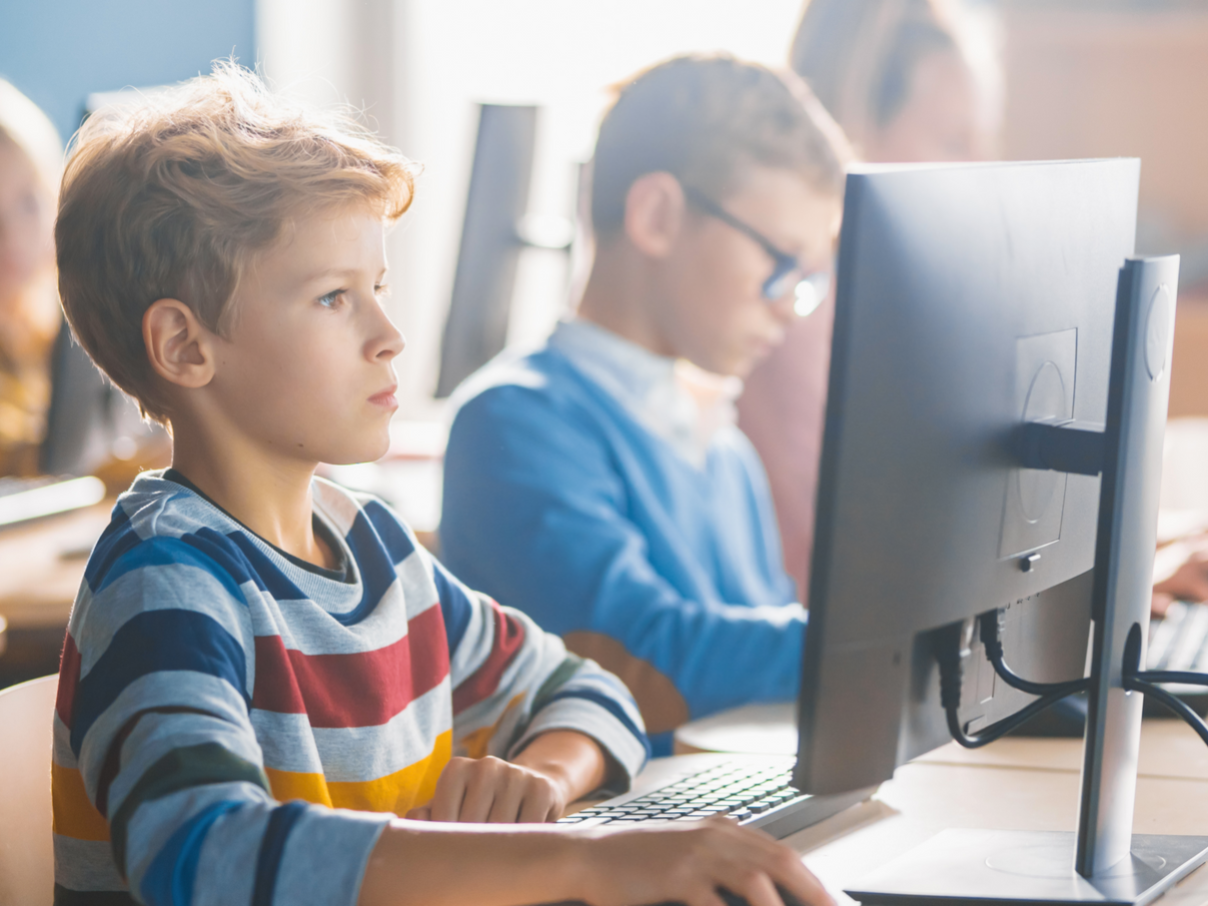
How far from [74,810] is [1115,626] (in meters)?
0.61

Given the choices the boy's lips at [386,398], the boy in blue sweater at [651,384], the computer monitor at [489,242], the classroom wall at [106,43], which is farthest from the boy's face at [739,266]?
the classroom wall at [106,43]

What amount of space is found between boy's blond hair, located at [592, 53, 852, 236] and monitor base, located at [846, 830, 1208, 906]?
811 mm

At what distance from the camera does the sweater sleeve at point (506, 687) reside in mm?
986

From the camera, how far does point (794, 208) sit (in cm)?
145

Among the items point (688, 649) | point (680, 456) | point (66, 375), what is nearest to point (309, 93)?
point (66, 375)

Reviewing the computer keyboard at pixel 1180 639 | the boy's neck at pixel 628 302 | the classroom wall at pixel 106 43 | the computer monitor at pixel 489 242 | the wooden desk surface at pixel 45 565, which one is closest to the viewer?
the computer keyboard at pixel 1180 639

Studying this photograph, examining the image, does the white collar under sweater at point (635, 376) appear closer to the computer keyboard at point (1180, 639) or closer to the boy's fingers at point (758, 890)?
the computer keyboard at point (1180, 639)

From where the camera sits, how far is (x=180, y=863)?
0.60 m

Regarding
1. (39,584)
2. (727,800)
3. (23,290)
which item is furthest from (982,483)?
(23,290)

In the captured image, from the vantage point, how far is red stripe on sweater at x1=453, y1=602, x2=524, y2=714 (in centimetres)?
100

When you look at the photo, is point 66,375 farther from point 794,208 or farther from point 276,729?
point 276,729

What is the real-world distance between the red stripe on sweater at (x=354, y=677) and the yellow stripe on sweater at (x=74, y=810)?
11 cm

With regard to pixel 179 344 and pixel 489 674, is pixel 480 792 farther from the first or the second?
pixel 179 344

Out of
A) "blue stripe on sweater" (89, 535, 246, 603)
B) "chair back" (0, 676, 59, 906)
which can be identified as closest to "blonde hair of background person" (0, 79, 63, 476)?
"chair back" (0, 676, 59, 906)
